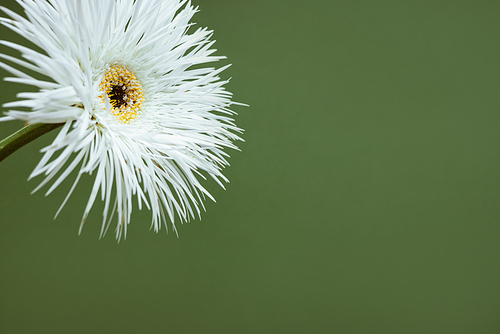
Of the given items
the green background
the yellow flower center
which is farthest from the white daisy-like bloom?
the green background

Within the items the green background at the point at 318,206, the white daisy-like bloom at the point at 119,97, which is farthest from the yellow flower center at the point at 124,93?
the green background at the point at 318,206

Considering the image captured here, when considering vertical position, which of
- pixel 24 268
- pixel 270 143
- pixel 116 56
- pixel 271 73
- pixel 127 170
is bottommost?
pixel 127 170

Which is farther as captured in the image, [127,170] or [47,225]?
[47,225]

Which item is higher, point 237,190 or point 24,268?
point 237,190

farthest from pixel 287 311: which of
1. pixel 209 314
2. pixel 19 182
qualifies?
pixel 19 182

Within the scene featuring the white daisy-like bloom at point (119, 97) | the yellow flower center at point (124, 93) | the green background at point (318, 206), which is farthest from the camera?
the green background at point (318, 206)

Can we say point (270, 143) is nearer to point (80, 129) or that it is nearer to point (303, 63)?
point (303, 63)

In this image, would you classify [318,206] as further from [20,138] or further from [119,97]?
[20,138]

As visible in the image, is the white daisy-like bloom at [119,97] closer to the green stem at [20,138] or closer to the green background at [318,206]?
the green stem at [20,138]
